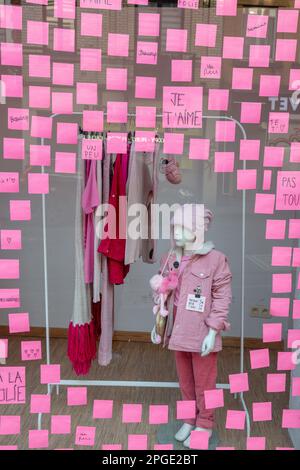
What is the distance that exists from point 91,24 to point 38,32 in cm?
22

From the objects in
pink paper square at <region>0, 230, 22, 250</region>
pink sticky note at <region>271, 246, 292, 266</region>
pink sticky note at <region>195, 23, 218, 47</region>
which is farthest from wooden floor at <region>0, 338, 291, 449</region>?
pink sticky note at <region>195, 23, 218, 47</region>

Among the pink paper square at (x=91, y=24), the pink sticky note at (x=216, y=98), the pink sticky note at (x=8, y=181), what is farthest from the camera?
the pink sticky note at (x=216, y=98)

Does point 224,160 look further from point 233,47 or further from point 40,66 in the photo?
point 40,66

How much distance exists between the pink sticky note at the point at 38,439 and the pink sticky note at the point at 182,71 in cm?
168

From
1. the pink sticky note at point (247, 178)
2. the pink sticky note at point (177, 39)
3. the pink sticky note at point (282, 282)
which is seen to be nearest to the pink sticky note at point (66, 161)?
the pink sticky note at point (177, 39)

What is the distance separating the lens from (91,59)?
80.3 inches

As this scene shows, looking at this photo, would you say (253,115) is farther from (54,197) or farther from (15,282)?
(15,282)

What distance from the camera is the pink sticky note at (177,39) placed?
2.01 meters

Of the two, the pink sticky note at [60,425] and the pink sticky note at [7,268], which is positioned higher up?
the pink sticky note at [7,268]

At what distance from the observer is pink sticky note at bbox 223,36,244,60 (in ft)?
6.66

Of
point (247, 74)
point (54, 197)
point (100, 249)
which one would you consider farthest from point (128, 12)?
point (54, 197)

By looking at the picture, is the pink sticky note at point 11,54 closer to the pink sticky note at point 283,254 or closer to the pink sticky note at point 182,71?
the pink sticky note at point 182,71

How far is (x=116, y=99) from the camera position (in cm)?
208
